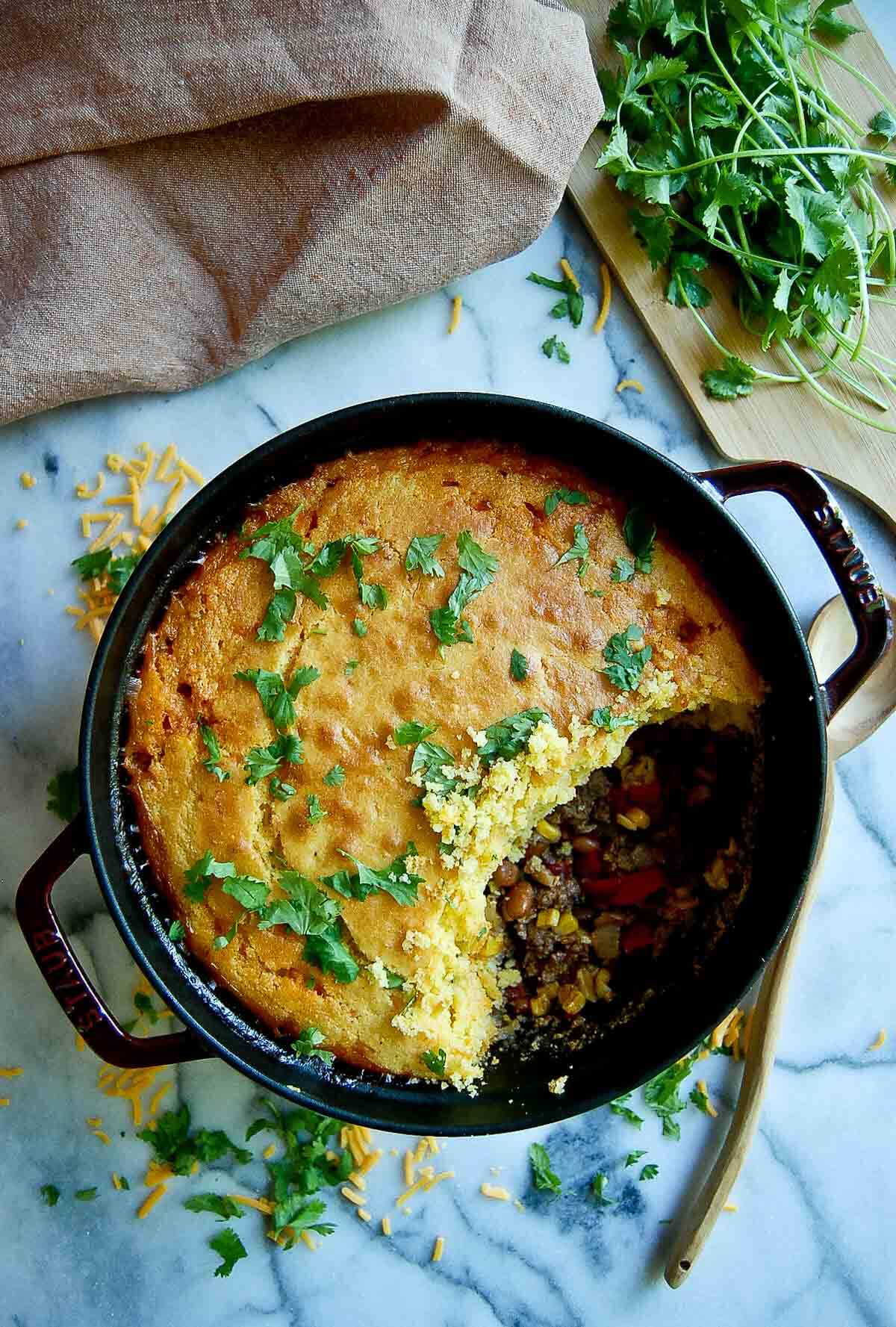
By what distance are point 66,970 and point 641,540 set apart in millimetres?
1482

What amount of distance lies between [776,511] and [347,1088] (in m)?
1.76

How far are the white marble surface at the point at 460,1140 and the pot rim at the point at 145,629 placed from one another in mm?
570

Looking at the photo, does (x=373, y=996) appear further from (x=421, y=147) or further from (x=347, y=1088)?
(x=421, y=147)

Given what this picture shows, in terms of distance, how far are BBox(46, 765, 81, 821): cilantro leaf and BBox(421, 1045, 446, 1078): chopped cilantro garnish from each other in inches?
41.4

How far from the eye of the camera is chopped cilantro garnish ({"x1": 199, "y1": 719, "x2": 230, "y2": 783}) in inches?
90.2

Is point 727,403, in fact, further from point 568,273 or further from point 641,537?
point 641,537

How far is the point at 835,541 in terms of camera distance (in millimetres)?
2344

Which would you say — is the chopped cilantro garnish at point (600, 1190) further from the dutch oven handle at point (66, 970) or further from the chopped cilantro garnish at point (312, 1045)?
the dutch oven handle at point (66, 970)

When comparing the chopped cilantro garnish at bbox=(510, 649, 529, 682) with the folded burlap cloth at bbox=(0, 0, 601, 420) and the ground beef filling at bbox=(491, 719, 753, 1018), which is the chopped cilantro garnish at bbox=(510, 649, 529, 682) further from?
the folded burlap cloth at bbox=(0, 0, 601, 420)

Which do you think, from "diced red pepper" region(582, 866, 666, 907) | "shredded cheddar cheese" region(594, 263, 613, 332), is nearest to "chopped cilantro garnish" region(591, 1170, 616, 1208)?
"diced red pepper" region(582, 866, 666, 907)

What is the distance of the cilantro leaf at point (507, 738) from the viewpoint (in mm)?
2260

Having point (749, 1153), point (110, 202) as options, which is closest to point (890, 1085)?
point (749, 1153)

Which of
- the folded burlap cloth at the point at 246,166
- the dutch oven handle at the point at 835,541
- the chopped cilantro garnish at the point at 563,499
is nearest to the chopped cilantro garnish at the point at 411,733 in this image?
the chopped cilantro garnish at the point at 563,499

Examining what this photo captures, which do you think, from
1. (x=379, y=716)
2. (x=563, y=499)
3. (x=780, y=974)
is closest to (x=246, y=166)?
(x=563, y=499)
